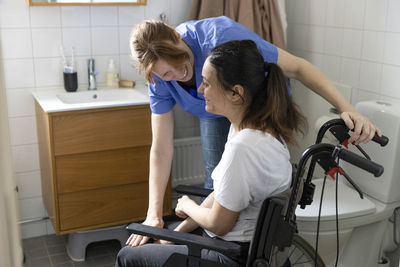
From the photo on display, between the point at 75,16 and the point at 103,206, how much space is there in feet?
3.21

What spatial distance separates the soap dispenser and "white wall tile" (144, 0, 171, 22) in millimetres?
336

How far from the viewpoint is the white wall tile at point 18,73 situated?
2549 millimetres

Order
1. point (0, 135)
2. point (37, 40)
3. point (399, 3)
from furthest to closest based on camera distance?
point (37, 40) → point (399, 3) → point (0, 135)

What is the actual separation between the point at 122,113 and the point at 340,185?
41.3 inches

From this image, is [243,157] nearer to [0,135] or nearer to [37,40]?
[0,135]

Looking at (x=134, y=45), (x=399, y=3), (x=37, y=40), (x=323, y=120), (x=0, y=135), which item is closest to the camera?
(x=0, y=135)

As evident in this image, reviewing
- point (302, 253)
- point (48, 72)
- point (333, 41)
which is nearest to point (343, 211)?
point (302, 253)

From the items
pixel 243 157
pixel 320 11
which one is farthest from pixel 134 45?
pixel 320 11

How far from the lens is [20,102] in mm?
2600

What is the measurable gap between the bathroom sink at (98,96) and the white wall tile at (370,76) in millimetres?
1089

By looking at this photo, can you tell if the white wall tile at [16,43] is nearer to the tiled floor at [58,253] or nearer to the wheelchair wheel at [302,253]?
the tiled floor at [58,253]

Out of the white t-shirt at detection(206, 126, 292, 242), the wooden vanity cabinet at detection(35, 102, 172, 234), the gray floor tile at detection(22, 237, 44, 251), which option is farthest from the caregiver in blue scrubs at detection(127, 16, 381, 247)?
the gray floor tile at detection(22, 237, 44, 251)

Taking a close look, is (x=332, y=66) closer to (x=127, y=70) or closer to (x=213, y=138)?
(x=213, y=138)

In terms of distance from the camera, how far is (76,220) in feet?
8.02
